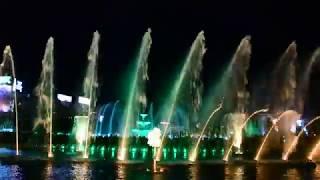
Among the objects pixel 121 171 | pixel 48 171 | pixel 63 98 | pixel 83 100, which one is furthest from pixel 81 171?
pixel 63 98

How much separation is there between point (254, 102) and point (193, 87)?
1134 inches

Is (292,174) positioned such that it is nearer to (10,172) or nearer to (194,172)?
(194,172)

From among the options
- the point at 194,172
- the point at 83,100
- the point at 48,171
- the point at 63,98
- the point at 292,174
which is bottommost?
the point at 292,174

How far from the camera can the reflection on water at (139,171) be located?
2409 centimetres

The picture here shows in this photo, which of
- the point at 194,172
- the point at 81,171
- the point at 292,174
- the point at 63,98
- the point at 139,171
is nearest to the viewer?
the point at 81,171

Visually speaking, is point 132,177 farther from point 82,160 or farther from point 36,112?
point 36,112

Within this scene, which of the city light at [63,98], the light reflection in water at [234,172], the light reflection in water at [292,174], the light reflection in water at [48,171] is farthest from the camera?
the city light at [63,98]

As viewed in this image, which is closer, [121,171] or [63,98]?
[121,171]

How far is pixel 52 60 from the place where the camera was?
41281mm

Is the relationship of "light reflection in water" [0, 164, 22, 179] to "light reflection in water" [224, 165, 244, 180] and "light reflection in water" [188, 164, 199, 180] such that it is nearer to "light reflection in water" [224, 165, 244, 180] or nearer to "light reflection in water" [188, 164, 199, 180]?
"light reflection in water" [188, 164, 199, 180]

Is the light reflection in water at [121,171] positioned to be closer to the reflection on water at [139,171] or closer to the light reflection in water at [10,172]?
the reflection on water at [139,171]

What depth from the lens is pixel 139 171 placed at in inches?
A: 1041

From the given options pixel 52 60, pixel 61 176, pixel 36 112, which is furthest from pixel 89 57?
pixel 36 112

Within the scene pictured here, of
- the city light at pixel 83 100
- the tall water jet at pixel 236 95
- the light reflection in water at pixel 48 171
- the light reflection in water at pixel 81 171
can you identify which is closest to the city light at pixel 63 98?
the city light at pixel 83 100
